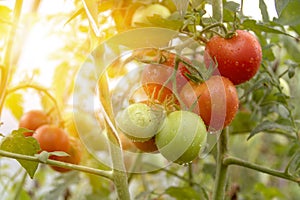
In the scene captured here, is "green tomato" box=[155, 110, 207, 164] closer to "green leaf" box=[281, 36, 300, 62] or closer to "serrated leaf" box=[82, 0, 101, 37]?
"serrated leaf" box=[82, 0, 101, 37]

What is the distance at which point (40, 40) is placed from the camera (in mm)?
1374

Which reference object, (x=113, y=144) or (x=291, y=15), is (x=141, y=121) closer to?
(x=113, y=144)

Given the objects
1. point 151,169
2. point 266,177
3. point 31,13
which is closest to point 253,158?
point 266,177

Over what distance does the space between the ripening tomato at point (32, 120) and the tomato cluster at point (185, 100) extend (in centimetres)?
42

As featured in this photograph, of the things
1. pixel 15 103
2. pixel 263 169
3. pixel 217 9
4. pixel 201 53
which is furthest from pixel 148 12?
pixel 15 103

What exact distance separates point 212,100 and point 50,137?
0.44 m

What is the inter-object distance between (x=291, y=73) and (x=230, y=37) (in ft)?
0.66

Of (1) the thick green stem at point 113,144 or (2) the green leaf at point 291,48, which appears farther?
(2) the green leaf at point 291,48

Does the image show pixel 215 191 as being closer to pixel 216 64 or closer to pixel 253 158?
pixel 216 64

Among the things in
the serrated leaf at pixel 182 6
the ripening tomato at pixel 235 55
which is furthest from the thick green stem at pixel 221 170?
the serrated leaf at pixel 182 6

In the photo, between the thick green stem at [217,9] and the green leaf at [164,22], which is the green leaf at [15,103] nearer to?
the green leaf at [164,22]

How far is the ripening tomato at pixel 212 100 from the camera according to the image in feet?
2.37

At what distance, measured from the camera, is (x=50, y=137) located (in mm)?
1062

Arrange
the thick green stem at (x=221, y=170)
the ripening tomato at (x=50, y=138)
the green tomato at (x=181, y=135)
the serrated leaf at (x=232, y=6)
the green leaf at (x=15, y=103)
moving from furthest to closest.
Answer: the green leaf at (x=15, y=103), the ripening tomato at (x=50, y=138), the thick green stem at (x=221, y=170), the serrated leaf at (x=232, y=6), the green tomato at (x=181, y=135)
